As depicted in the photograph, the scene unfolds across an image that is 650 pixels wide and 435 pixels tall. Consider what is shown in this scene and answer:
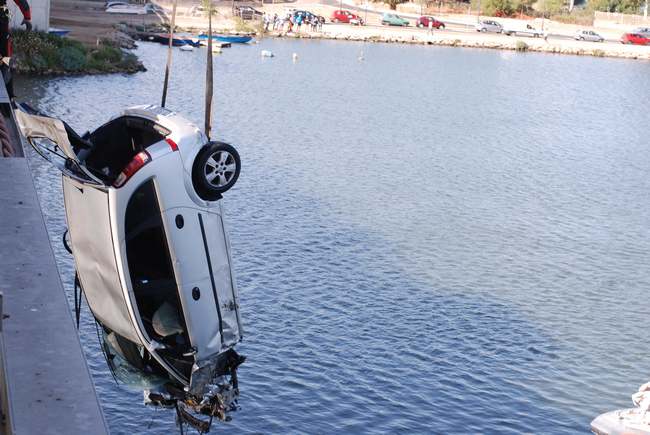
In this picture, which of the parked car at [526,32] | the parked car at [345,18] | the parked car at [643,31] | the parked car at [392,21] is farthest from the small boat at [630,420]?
the parked car at [643,31]

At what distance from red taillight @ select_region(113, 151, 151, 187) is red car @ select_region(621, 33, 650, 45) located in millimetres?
99964

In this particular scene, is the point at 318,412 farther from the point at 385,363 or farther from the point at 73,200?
the point at 73,200

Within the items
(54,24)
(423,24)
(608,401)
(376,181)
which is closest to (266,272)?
(608,401)

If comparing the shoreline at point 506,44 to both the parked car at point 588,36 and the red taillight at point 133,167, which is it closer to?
the parked car at point 588,36

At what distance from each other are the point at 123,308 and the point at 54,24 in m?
60.2

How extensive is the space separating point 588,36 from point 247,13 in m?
34.2

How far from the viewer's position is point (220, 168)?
11.1m

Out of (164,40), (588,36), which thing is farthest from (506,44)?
(164,40)

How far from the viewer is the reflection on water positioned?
736 inches

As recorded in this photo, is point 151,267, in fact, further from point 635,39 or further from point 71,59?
point 635,39

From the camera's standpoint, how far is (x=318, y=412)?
1769cm

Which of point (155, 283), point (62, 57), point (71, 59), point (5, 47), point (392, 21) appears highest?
point (5, 47)

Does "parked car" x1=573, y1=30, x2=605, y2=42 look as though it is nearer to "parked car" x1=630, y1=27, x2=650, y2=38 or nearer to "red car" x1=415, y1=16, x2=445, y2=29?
"parked car" x1=630, y1=27, x2=650, y2=38

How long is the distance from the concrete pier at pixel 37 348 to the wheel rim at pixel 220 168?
7.08ft
